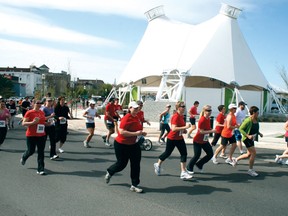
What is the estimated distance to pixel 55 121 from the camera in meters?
9.65

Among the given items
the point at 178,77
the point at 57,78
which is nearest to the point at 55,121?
the point at 178,77

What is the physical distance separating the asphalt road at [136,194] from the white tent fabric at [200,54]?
22661 mm

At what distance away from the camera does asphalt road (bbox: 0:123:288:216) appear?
5.04m

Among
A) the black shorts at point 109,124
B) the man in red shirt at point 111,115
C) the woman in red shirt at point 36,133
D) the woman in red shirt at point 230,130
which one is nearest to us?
the woman in red shirt at point 36,133

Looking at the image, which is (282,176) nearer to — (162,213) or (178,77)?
(162,213)

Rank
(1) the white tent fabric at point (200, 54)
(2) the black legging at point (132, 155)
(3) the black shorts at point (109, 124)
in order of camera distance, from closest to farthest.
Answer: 1. (2) the black legging at point (132, 155)
2. (3) the black shorts at point (109, 124)
3. (1) the white tent fabric at point (200, 54)

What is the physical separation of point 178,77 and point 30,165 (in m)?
24.6

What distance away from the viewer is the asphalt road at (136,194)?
5043 millimetres

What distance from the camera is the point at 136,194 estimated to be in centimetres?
588

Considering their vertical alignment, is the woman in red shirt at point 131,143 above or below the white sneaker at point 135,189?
above

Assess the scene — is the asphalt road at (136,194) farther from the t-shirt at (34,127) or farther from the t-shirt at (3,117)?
the t-shirt at (3,117)

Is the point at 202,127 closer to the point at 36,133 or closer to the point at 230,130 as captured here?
the point at 230,130

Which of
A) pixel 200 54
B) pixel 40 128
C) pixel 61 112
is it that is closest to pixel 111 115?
pixel 61 112

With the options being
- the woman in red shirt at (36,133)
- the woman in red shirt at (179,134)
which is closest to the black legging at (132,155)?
the woman in red shirt at (179,134)
